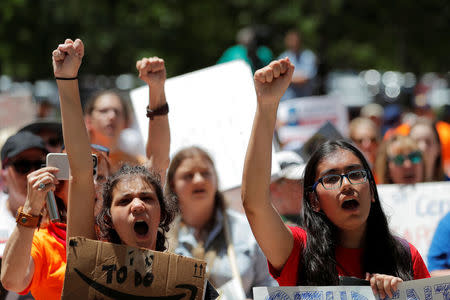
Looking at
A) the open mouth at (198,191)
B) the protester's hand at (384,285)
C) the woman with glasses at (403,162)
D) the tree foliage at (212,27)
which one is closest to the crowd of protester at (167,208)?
the protester's hand at (384,285)

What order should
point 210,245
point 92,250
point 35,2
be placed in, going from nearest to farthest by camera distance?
point 92,250
point 210,245
point 35,2

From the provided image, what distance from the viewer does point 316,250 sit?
3.09 meters

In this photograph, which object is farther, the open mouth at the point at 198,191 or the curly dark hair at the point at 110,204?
the open mouth at the point at 198,191

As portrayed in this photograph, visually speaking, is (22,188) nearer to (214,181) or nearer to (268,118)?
(214,181)

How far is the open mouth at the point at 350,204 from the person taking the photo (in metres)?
3.12

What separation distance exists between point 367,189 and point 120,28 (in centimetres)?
1287

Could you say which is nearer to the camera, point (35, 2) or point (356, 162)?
Answer: point (356, 162)

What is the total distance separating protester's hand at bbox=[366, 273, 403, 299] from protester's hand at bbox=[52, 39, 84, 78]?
4.80 ft

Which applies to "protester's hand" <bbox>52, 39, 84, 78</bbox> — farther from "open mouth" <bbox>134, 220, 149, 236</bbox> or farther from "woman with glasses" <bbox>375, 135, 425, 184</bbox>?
"woman with glasses" <bbox>375, 135, 425, 184</bbox>

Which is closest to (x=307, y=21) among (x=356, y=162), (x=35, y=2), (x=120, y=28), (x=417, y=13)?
(x=417, y=13)

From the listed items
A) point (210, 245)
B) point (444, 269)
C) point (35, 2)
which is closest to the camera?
point (444, 269)

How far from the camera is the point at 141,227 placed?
307 cm

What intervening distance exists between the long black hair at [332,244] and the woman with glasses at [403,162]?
2.41m

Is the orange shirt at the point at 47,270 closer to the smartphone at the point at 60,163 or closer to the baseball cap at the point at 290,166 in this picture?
the smartphone at the point at 60,163
